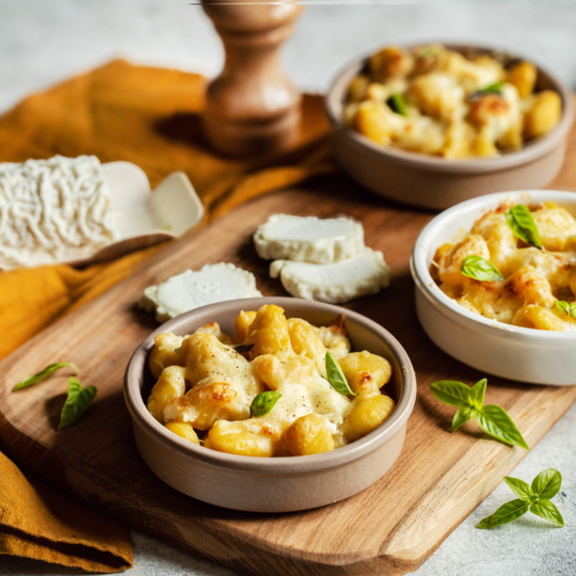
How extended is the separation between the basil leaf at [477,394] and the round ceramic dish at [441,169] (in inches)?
42.0

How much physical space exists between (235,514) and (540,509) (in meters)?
0.77

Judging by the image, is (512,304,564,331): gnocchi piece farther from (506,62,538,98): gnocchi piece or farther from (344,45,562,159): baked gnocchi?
(506,62,538,98): gnocchi piece

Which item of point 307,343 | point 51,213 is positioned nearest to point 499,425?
point 307,343

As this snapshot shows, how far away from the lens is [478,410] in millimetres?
2006

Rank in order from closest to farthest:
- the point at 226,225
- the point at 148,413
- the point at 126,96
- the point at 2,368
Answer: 1. the point at 148,413
2. the point at 2,368
3. the point at 226,225
4. the point at 126,96

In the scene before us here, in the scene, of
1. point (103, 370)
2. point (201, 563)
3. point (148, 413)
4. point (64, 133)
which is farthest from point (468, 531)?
point (64, 133)

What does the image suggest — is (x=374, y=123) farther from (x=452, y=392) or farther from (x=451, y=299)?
(x=452, y=392)

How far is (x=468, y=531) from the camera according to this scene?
6.07ft

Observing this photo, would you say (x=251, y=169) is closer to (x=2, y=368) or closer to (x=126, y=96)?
(x=126, y=96)

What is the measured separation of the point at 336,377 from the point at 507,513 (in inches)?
21.7

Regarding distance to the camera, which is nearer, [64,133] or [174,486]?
[174,486]

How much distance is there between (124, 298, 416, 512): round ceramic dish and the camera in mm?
1635

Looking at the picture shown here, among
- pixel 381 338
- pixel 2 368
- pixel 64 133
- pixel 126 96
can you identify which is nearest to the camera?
pixel 381 338

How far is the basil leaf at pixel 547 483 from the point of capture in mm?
1843
